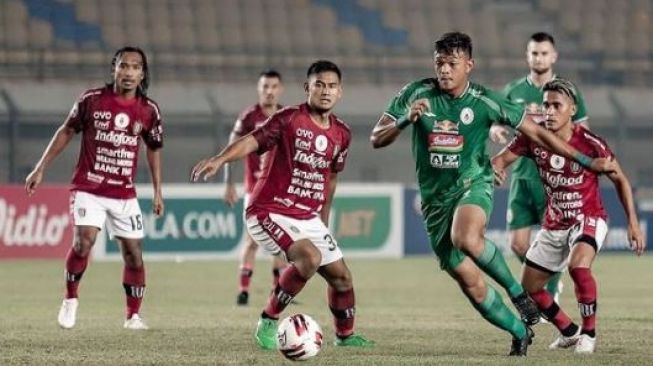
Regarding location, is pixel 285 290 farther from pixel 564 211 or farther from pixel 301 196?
pixel 564 211

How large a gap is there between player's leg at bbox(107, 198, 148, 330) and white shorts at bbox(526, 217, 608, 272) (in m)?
2.87

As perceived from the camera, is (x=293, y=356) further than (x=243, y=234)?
No

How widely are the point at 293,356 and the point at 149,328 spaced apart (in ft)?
9.44

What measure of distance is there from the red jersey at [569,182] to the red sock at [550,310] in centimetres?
46

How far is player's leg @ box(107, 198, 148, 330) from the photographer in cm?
1095

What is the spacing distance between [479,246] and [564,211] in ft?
4.23

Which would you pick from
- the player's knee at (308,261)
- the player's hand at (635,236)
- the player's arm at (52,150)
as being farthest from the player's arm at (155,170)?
the player's hand at (635,236)

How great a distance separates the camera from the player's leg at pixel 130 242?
35.9ft

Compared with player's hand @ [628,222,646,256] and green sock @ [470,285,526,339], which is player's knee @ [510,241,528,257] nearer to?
player's hand @ [628,222,646,256]

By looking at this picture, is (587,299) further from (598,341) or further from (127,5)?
(127,5)

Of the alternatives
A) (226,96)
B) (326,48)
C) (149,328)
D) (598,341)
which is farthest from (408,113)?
(326,48)

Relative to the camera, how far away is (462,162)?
29.7 feet

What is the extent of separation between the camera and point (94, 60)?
80.3 ft

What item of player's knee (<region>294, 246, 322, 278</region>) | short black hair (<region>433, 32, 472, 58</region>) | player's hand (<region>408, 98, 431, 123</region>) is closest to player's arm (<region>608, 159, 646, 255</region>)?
short black hair (<region>433, 32, 472, 58</region>)
